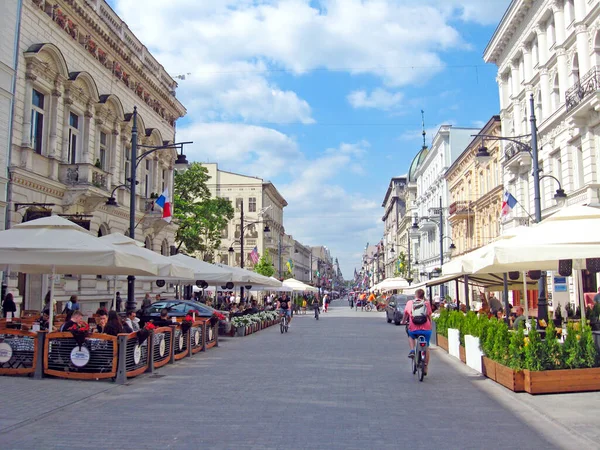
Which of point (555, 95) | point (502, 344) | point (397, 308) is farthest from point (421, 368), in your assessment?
point (555, 95)

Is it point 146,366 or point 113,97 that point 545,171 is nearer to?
point 113,97

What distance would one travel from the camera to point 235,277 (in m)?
24.0

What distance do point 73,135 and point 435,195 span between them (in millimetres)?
48977

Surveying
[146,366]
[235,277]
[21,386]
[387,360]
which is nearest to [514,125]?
[235,277]

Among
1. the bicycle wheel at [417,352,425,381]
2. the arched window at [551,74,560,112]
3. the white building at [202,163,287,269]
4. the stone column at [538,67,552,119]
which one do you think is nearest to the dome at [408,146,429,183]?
the white building at [202,163,287,269]

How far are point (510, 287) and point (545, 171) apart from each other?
38.7 ft

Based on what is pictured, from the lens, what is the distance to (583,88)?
2478cm

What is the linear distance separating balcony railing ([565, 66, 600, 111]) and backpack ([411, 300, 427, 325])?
15557mm

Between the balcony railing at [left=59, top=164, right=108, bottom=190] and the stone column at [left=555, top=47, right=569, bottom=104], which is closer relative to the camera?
the balcony railing at [left=59, top=164, right=108, bottom=190]

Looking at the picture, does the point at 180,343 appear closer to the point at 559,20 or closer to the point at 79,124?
the point at 79,124

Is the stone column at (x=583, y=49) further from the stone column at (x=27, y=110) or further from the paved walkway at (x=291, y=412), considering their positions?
the stone column at (x=27, y=110)

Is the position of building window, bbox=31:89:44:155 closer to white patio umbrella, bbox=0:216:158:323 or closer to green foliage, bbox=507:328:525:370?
white patio umbrella, bbox=0:216:158:323

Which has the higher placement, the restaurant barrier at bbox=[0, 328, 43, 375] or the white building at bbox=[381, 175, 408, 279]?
the white building at bbox=[381, 175, 408, 279]

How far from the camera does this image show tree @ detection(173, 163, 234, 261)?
46.1 metres
